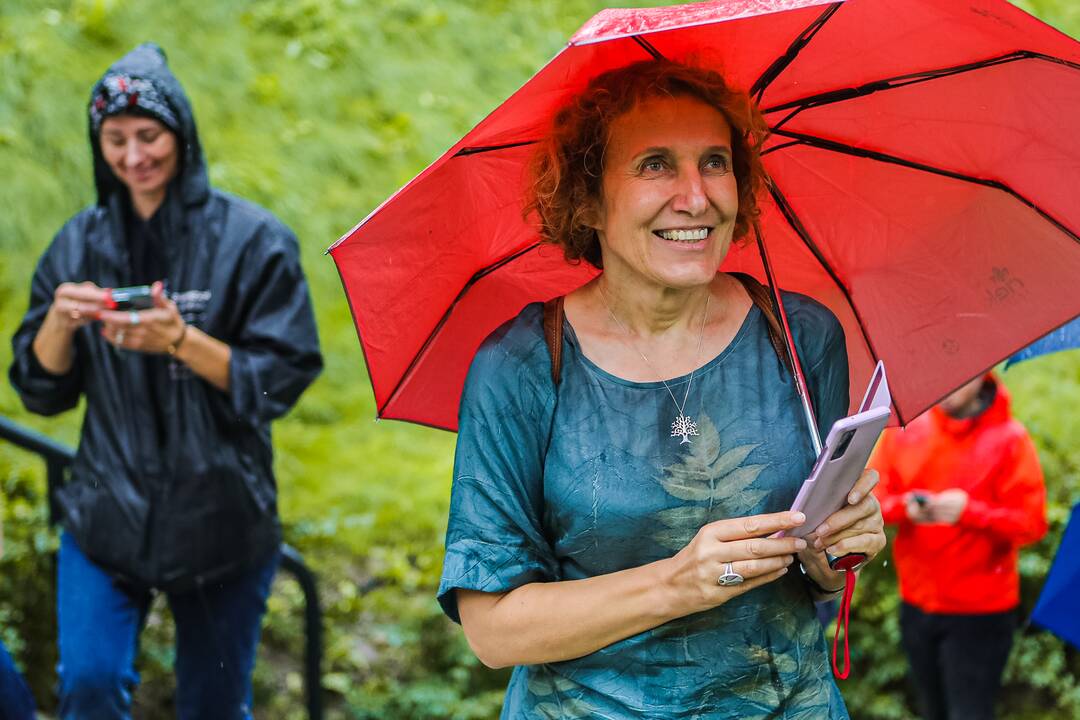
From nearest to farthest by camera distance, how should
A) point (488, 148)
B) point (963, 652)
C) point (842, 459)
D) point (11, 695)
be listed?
1. point (842, 459)
2. point (488, 148)
3. point (11, 695)
4. point (963, 652)

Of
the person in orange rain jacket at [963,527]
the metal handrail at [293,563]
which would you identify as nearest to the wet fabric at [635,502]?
the metal handrail at [293,563]

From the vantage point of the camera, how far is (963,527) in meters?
5.30

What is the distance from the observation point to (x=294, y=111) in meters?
9.38

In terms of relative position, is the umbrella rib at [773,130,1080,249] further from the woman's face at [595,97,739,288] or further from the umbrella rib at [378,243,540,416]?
the umbrella rib at [378,243,540,416]

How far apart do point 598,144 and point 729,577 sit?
871mm

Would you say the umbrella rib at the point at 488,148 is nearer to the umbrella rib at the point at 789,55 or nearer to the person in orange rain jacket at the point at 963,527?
the umbrella rib at the point at 789,55

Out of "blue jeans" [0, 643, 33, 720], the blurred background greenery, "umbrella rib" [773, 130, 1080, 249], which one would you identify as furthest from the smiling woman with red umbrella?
the blurred background greenery

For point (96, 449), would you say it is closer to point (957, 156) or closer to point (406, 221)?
point (406, 221)

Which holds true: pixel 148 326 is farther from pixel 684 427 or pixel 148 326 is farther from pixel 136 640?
pixel 684 427

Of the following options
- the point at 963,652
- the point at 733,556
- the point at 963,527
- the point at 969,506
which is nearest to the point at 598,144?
the point at 733,556

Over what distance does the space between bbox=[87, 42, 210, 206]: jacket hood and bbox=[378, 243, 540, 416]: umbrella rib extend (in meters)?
1.60

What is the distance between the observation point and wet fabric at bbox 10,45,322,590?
161 inches

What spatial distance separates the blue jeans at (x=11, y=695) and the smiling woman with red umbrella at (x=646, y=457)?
164 cm

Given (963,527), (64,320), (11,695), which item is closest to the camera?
(11,695)
